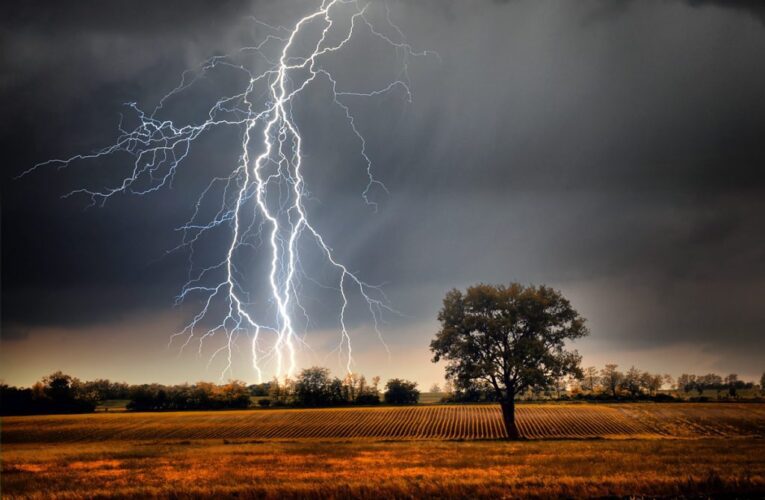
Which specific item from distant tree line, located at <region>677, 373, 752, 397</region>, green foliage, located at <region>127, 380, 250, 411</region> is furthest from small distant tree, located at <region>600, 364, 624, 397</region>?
green foliage, located at <region>127, 380, 250, 411</region>

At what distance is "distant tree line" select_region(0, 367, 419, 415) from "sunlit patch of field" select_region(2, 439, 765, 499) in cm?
4387

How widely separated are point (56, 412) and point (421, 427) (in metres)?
53.4

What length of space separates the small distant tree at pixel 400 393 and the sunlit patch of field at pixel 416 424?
459 inches

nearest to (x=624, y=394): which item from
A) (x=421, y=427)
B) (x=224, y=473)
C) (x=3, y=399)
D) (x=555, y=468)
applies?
(x=421, y=427)

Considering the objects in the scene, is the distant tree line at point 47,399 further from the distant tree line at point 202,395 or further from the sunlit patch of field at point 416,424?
the sunlit patch of field at point 416,424

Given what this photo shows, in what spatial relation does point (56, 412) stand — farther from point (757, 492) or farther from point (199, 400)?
point (757, 492)

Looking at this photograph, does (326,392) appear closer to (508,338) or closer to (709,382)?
(508,338)

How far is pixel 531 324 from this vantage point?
32.5 metres

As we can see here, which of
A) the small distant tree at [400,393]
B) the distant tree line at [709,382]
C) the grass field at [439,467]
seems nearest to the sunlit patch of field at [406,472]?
the grass field at [439,467]

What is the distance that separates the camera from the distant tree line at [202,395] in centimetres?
6788

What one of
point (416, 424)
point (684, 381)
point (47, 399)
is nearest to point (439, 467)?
point (416, 424)

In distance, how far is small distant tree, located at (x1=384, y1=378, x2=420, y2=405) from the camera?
6731cm

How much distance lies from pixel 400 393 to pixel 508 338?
36.9m

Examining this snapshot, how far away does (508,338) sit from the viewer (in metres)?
33.0
